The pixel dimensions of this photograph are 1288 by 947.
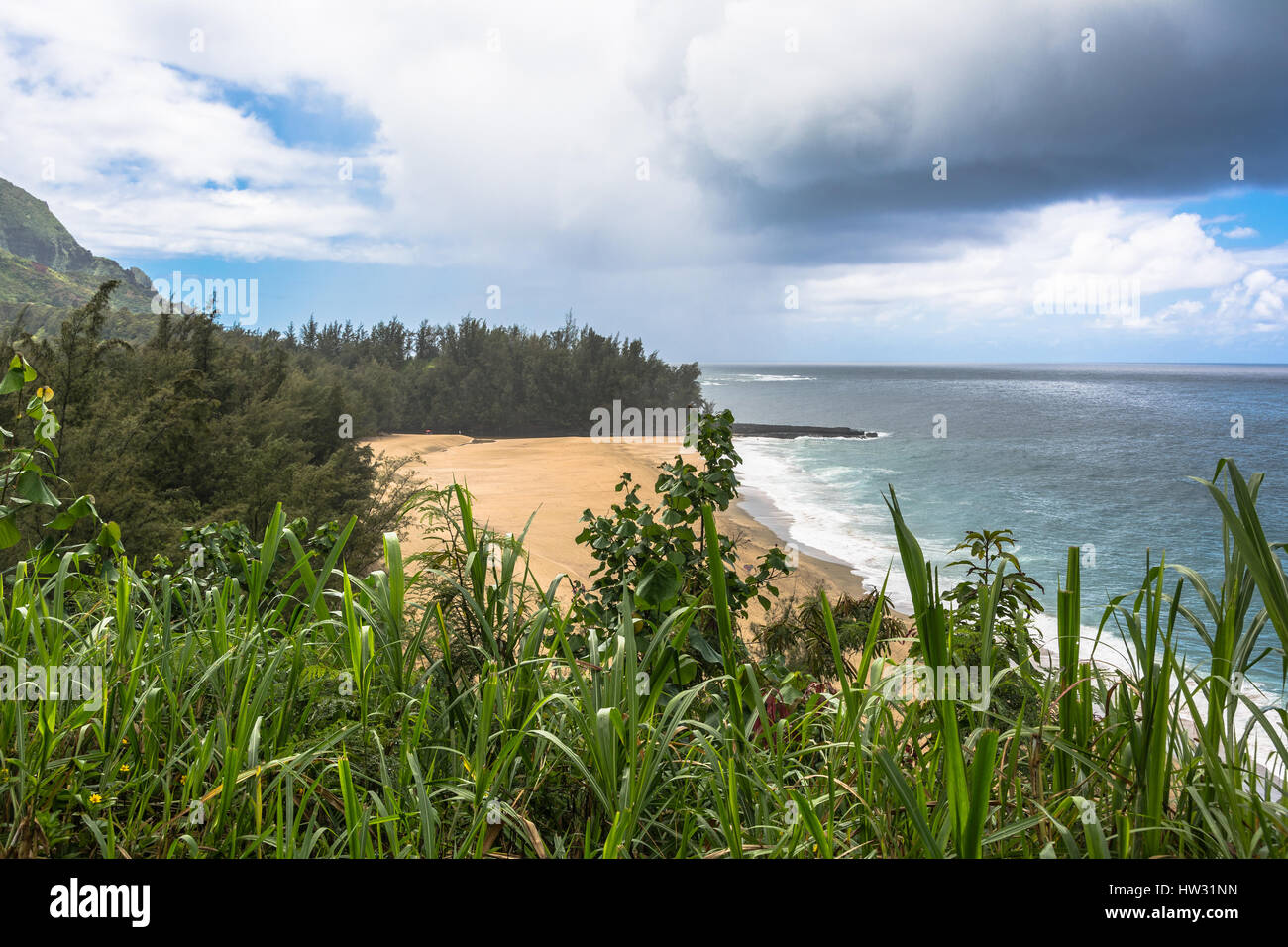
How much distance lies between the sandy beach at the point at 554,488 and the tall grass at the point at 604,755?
1.65 m

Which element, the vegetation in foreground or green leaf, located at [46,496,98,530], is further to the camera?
green leaf, located at [46,496,98,530]

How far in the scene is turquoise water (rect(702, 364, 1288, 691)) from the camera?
15492 millimetres

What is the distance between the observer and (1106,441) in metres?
41.2

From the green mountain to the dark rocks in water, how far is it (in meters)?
27.7

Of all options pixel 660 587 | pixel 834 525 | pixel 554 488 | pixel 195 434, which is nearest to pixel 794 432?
pixel 834 525

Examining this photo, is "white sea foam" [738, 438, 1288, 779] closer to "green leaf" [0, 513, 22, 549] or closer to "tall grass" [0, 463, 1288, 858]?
"tall grass" [0, 463, 1288, 858]

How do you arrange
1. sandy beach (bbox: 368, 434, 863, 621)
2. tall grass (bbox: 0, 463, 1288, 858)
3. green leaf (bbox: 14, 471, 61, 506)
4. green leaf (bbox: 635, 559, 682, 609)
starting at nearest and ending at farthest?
tall grass (bbox: 0, 463, 1288, 858) → green leaf (bbox: 14, 471, 61, 506) → green leaf (bbox: 635, 559, 682, 609) → sandy beach (bbox: 368, 434, 863, 621)

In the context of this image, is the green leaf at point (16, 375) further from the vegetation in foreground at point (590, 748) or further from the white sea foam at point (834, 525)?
the white sea foam at point (834, 525)

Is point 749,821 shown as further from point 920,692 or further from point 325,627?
point 325,627

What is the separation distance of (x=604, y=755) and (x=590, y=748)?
39 mm

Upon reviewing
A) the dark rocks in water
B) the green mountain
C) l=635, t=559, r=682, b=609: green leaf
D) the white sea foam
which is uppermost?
the green mountain

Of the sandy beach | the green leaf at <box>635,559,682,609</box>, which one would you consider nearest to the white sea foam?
the sandy beach

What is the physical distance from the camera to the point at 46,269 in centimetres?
4072
